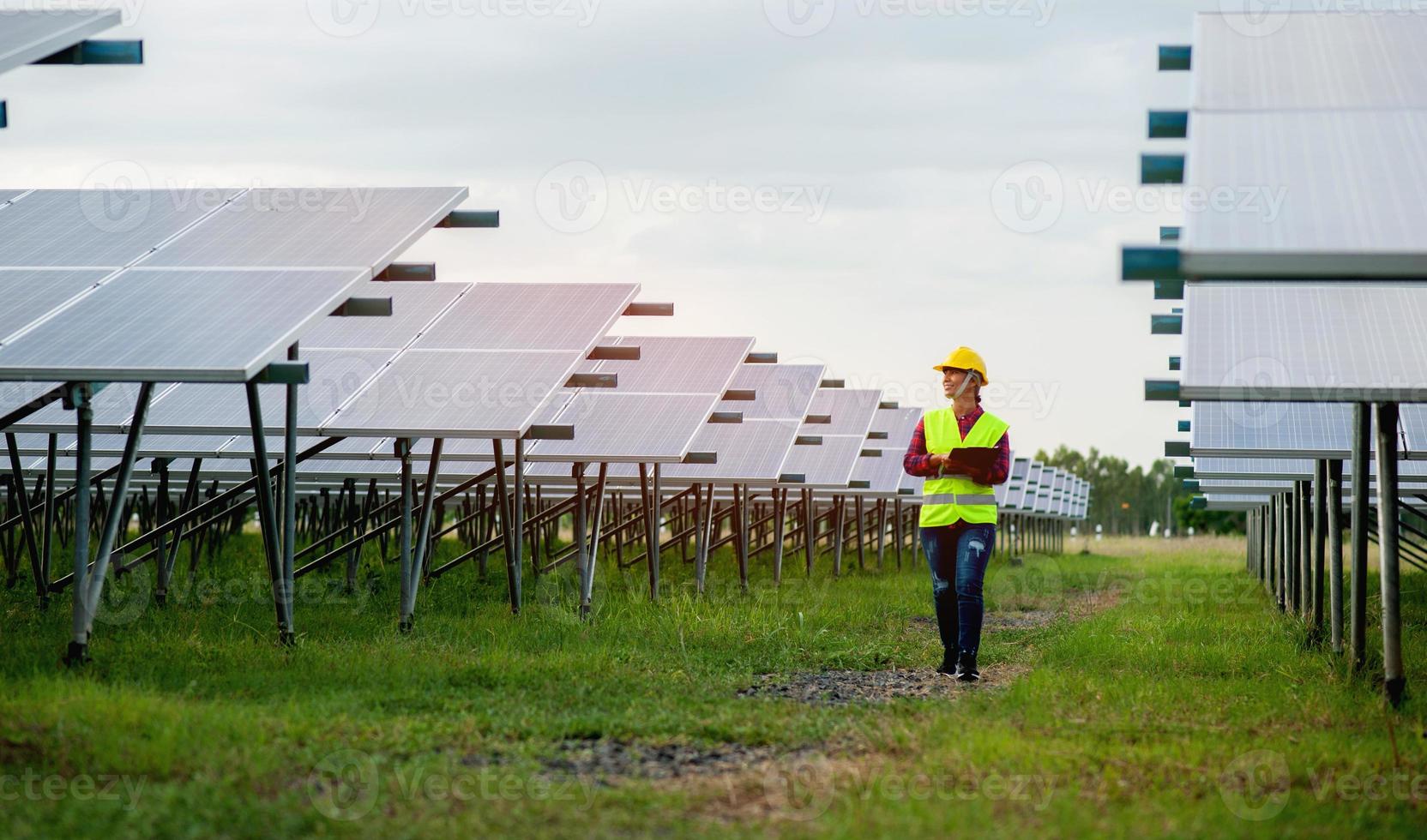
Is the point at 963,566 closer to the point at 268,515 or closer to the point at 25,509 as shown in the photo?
the point at 268,515

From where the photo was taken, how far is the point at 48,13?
25.0 feet

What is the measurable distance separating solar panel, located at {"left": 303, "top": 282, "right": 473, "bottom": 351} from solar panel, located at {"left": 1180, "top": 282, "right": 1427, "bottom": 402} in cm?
624

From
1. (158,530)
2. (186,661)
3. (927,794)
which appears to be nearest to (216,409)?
(158,530)

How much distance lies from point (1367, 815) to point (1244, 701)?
8.74 feet

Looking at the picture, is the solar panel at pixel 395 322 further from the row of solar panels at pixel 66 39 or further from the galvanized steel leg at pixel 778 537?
the galvanized steel leg at pixel 778 537

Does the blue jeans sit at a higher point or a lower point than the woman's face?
lower

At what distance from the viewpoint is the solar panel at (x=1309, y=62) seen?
7000 mm

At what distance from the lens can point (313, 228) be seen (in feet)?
32.3

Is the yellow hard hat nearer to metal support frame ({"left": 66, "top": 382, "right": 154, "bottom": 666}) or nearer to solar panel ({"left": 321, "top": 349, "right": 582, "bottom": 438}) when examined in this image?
solar panel ({"left": 321, "top": 349, "right": 582, "bottom": 438})

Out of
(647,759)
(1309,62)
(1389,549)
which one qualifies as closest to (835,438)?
(1309,62)

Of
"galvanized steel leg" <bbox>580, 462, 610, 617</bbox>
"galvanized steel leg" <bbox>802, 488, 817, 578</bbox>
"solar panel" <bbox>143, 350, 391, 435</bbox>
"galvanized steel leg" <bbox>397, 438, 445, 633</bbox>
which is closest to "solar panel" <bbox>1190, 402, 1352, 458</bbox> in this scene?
"galvanized steel leg" <bbox>580, 462, 610, 617</bbox>

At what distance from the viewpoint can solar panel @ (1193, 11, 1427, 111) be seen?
7.00 meters

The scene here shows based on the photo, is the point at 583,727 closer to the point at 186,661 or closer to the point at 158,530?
the point at 186,661

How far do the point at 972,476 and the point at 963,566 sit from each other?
54 centimetres
